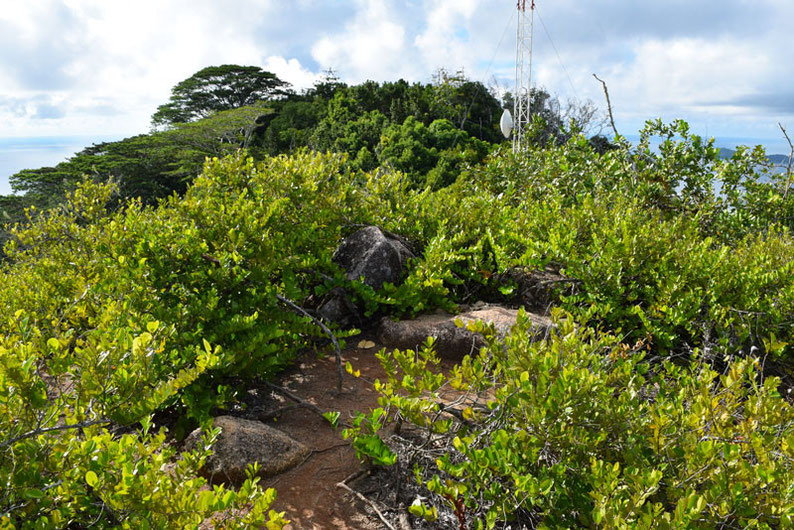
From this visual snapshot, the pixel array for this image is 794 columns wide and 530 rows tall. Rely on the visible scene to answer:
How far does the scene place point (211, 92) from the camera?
123 feet

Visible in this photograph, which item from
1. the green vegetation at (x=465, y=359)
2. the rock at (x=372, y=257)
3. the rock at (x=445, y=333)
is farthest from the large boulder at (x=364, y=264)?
the rock at (x=445, y=333)

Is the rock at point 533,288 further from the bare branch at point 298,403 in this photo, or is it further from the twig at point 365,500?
the twig at point 365,500

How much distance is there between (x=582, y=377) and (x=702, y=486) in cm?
59

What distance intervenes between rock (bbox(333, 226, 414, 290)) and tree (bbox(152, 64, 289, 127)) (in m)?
35.7

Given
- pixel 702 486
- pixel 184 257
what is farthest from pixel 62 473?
pixel 702 486

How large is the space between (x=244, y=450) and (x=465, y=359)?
120cm

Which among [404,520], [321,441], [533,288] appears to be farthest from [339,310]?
[404,520]

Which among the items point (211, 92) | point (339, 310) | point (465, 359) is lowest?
point (339, 310)

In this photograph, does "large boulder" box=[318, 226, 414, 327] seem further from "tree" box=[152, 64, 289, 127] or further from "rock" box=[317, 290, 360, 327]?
"tree" box=[152, 64, 289, 127]

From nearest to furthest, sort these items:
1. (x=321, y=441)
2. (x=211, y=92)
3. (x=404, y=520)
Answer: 1. (x=404, y=520)
2. (x=321, y=441)
3. (x=211, y=92)

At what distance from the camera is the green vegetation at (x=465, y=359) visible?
1699 millimetres

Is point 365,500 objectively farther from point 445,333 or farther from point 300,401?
point 445,333

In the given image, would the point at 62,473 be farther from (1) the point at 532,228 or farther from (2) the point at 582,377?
(1) the point at 532,228

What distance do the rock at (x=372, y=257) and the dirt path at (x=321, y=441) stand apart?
59 cm
